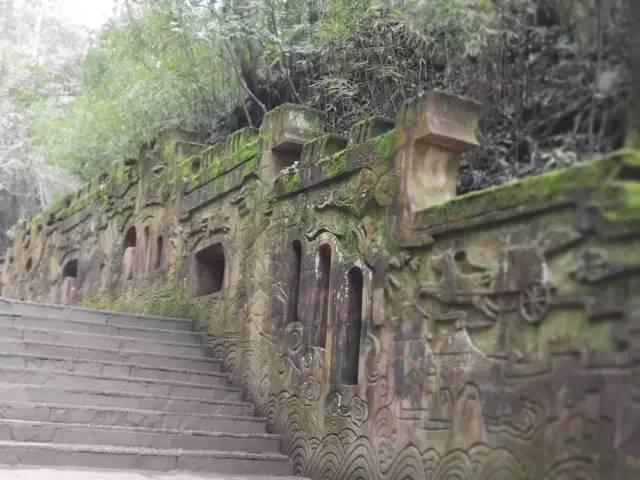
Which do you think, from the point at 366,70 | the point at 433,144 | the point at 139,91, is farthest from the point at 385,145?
the point at 139,91

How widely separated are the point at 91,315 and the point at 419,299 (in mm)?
5363

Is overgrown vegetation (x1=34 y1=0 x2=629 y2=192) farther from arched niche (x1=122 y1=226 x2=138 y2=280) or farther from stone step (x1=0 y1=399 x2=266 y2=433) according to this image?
stone step (x1=0 y1=399 x2=266 y2=433)

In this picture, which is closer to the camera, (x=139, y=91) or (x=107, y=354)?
(x=107, y=354)

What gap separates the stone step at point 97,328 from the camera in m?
8.81

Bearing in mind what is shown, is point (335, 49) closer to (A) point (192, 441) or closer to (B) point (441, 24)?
(B) point (441, 24)

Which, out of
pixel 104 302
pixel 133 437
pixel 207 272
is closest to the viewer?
pixel 133 437

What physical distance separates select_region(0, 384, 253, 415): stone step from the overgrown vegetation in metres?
3.41

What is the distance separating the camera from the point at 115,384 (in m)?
7.88

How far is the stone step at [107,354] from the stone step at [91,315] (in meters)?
1.01

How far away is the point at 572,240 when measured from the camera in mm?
4504

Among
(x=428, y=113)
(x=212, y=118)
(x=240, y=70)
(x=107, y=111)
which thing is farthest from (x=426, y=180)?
(x=107, y=111)

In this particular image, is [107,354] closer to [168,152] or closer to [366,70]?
[366,70]

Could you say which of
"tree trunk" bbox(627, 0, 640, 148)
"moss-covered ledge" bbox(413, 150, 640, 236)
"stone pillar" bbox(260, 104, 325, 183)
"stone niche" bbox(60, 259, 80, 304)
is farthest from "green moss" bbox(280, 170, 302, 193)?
"stone niche" bbox(60, 259, 80, 304)

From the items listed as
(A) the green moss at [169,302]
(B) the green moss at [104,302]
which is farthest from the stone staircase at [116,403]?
(B) the green moss at [104,302]
